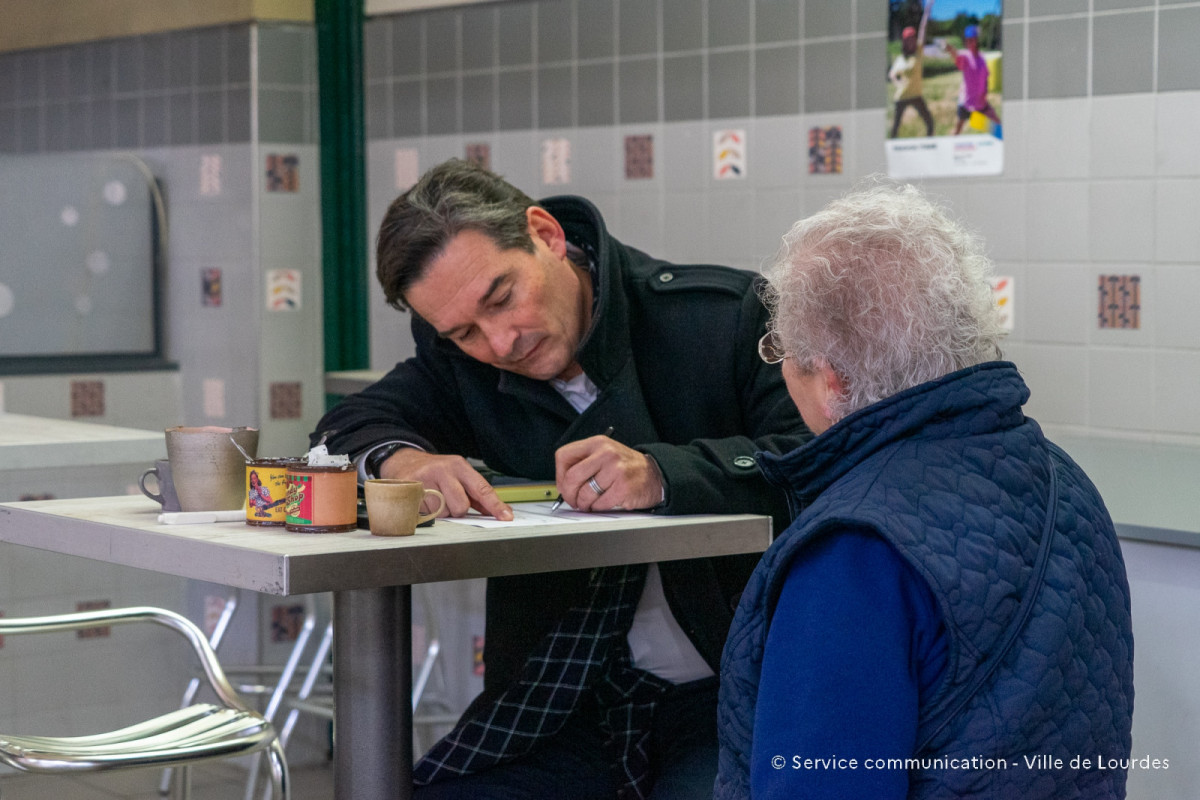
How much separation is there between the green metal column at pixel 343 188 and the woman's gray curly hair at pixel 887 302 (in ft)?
10.5

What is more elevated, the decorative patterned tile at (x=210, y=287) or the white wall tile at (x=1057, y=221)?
the white wall tile at (x=1057, y=221)

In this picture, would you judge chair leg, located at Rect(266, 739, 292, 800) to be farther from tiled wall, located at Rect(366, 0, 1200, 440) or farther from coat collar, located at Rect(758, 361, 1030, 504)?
tiled wall, located at Rect(366, 0, 1200, 440)

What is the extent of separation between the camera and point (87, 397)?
12.7 feet

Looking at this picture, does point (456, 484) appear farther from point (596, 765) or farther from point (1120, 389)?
point (1120, 389)

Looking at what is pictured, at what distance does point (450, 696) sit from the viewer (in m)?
3.99

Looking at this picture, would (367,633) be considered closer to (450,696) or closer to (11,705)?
(11,705)

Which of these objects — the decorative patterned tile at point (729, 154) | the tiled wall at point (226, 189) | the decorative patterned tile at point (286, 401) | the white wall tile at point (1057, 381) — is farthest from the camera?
the decorative patterned tile at point (286, 401)

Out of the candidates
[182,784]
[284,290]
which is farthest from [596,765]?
[284,290]

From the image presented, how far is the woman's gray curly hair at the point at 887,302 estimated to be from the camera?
1195 mm

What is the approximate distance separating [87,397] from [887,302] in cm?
316

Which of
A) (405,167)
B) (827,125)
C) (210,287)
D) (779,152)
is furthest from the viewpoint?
(405,167)

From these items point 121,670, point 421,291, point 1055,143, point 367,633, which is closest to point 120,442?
point 421,291

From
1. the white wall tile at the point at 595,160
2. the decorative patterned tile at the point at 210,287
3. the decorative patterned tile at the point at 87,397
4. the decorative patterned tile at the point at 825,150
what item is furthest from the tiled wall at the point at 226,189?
the decorative patterned tile at the point at 825,150

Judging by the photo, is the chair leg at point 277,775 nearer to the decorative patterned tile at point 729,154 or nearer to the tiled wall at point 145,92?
the decorative patterned tile at point 729,154
